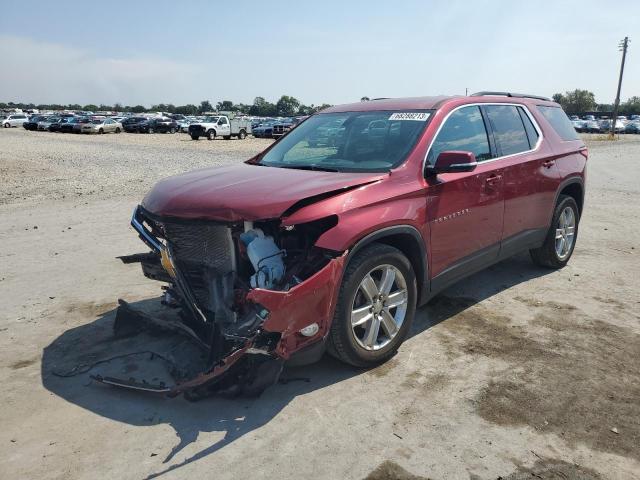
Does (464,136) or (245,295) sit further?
(464,136)

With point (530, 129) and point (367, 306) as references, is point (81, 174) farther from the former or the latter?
point (367, 306)

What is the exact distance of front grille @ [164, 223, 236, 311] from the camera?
12.0 feet

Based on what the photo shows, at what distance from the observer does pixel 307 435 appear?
3168 mm

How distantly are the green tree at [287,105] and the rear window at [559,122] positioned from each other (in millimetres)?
107285

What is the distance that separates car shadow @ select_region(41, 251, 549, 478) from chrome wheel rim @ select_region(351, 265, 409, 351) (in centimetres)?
28

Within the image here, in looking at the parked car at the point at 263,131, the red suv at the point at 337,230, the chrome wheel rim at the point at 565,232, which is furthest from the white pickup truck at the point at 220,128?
the red suv at the point at 337,230

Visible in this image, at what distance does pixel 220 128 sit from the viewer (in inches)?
1619

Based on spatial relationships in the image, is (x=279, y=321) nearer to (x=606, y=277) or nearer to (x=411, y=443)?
(x=411, y=443)

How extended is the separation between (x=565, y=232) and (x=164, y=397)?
16.2 ft

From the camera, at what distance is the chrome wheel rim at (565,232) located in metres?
6.23

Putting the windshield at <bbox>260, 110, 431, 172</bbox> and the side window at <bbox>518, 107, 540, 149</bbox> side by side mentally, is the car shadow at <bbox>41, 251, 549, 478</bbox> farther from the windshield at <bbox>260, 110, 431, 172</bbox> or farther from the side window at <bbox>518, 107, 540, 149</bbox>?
the side window at <bbox>518, 107, 540, 149</bbox>

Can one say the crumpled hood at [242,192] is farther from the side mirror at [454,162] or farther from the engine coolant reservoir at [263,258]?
the side mirror at [454,162]

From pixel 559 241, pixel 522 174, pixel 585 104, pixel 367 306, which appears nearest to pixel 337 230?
pixel 367 306

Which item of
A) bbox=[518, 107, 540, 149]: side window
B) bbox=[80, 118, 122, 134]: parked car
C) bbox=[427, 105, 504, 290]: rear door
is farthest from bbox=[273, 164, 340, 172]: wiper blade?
bbox=[80, 118, 122, 134]: parked car
